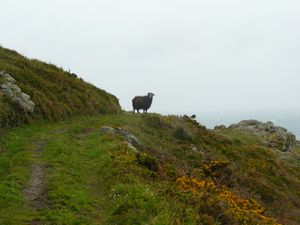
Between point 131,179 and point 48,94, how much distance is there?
15763 mm

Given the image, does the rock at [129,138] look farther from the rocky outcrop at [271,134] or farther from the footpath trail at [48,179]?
the rocky outcrop at [271,134]

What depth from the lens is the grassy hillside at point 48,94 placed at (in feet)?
82.2

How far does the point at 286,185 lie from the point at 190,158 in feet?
29.0

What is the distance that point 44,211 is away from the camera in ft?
42.8

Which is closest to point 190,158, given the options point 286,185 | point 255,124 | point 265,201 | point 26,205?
point 265,201

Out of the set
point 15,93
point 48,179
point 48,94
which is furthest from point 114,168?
point 48,94

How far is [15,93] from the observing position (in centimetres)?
2584

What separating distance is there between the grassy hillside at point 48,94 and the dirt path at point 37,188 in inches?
250

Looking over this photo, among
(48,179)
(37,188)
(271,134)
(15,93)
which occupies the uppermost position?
(15,93)

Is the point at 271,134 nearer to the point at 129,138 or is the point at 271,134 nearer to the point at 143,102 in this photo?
the point at 143,102

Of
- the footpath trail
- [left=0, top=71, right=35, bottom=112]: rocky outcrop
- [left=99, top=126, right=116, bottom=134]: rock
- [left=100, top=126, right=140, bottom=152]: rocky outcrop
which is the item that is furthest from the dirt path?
[left=0, top=71, right=35, bottom=112]: rocky outcrop

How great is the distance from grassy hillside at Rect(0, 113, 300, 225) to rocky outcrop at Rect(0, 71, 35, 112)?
147 centimetres

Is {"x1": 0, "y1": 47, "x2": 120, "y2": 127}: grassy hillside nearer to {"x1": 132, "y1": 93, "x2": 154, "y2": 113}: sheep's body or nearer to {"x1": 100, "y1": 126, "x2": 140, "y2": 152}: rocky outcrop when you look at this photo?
{"x1": 132, "y1": 93, "x2": 154, "y2": 113}: sheep's body

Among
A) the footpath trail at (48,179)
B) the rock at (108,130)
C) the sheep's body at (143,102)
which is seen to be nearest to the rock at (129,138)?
the rock at (108,130)
